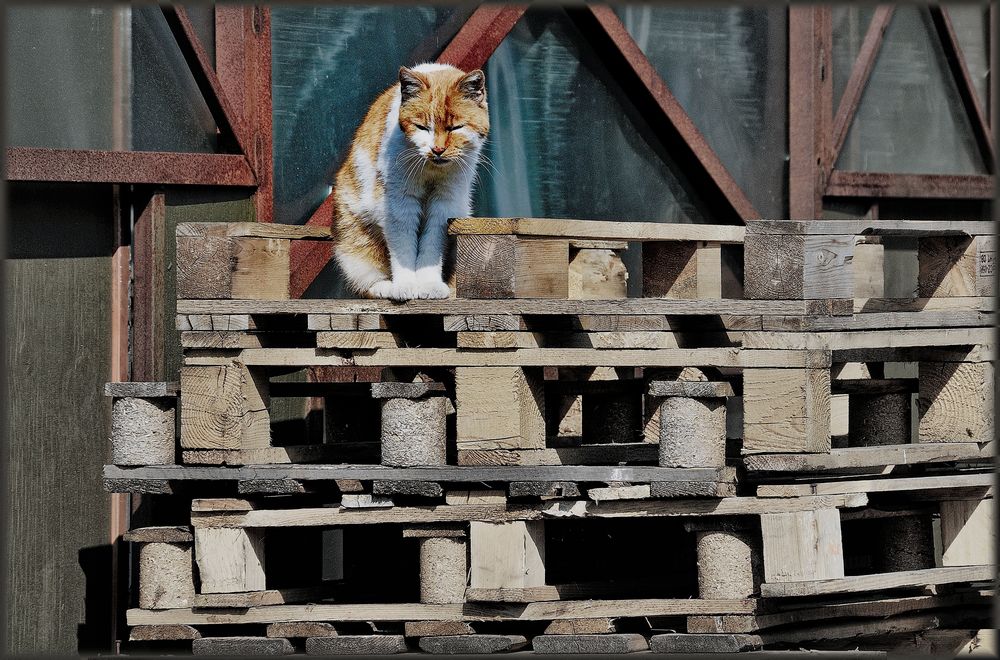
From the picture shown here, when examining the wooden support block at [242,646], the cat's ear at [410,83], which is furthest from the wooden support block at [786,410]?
the wooden support block at [242,646]

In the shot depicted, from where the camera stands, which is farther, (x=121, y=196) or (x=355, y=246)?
(x=121, y=196)

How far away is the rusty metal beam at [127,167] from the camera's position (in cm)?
588

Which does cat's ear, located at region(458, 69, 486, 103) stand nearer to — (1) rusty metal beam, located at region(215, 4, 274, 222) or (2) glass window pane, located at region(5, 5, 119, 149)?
(1) rusty metal beam, located at region(215, 4, 274, 222)

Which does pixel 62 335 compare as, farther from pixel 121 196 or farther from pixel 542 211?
pixel 542 211

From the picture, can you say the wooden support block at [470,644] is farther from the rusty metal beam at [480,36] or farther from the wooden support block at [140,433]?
the rusty metal beam at [480,36]

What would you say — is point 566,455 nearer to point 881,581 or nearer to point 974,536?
point 881,581

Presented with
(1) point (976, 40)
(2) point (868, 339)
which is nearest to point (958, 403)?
(2) point (868, 339)

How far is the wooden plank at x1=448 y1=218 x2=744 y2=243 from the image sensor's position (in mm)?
4918

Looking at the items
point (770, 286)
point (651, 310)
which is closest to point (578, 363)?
point (651, 310)

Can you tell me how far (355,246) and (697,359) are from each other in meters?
1.66

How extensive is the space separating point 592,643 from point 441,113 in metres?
2.12

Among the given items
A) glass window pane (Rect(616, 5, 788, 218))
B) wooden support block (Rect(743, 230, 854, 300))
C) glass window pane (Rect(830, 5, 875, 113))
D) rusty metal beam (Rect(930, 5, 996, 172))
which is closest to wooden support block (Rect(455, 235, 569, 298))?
wooden support block (Rect(743, 230, 854, 300))

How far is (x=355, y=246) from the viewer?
5.82 meters

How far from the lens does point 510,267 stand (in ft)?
16.1
